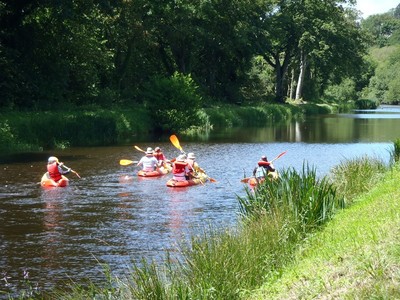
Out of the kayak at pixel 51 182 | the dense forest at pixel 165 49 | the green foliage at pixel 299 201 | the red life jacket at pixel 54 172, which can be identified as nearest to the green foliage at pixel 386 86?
the dense forest at pixel 165 49

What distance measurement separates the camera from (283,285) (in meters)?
6.99

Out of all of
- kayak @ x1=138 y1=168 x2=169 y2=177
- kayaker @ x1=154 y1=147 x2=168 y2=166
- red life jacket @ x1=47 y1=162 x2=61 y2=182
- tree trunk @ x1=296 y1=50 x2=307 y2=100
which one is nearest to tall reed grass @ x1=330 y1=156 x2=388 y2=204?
kayak @ x1=138 y1=168 x2=169 y2=177

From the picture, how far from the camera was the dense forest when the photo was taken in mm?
34125

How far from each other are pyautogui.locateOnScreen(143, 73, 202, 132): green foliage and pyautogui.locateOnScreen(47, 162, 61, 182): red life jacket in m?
19.9

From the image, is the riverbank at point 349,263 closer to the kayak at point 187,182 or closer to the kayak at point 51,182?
the kayak at point 187,182

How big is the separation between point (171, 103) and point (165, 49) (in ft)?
64.0

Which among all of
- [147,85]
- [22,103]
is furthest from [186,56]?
[22,103]

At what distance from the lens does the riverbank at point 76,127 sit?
28047 millimetres

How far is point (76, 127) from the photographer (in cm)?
3216

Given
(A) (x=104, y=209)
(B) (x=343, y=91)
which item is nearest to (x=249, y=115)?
(A) (x=104, y=209)

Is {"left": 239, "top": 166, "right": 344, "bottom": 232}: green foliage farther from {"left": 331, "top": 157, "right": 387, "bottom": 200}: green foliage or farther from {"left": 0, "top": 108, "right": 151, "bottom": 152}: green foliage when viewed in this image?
{"left": 0, "top": 108, "right": 151, "bottom": 152}: green foliage

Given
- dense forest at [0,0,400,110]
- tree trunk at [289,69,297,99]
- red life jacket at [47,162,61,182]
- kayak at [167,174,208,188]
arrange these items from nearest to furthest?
red life jacket at [47,162,61,182]
kayak at [167,174,208,188]
dense forest at [0,0,400,110]
tree trunk at [289,69,297,99]

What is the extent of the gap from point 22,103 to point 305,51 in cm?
4244

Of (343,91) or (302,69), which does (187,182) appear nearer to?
(302,69)
